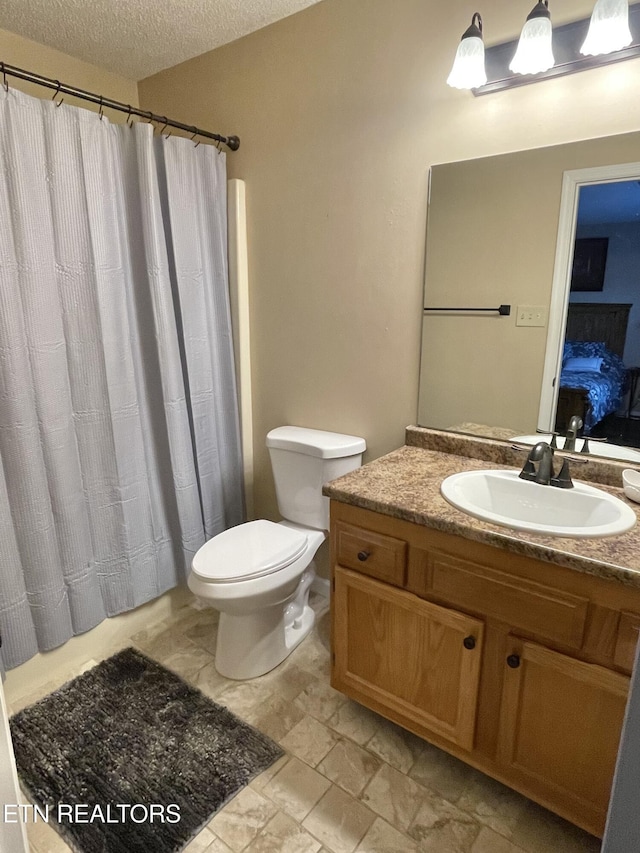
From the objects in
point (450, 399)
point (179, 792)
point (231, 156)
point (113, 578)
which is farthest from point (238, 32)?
point (179, 792)

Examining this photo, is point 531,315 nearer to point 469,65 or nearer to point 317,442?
point 469,65

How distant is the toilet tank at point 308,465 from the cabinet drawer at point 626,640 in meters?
1.09

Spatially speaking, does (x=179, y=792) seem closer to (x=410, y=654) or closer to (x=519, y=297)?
(x=410, y=654)

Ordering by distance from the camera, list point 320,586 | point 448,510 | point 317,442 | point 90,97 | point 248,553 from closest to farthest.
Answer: point 448,510
point 90,97
point 248,553
point 317,442
point 320,586

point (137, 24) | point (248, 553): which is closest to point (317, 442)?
point (248, 553)

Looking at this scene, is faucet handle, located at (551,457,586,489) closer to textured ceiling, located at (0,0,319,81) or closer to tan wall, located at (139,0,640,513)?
tan wall, located at (139,0,640,513)

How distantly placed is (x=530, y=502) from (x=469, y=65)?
1.25 m

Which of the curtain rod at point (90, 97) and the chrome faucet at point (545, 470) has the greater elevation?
the curtain rod at point (90, 97)

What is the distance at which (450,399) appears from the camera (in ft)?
5.82

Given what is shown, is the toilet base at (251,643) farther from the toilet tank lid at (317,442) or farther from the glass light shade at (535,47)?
the glass light shade at (535,47)

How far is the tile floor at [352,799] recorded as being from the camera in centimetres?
129

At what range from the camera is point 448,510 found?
1290mm

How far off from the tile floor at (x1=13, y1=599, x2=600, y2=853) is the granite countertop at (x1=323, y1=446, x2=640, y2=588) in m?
0.79

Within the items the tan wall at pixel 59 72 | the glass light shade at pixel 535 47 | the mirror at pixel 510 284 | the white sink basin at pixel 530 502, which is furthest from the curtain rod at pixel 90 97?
the white sink basin at pixel 530 502
